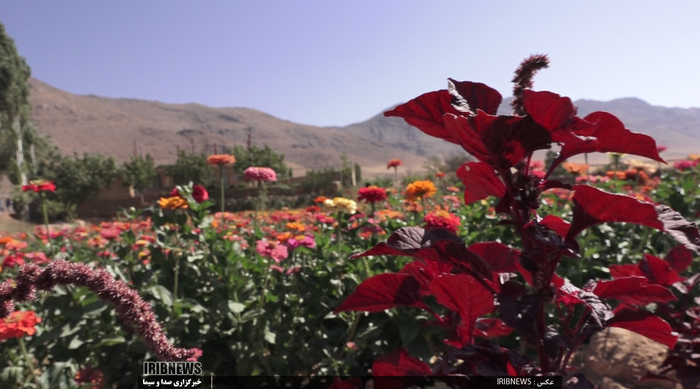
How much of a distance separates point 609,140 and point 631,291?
0.30m

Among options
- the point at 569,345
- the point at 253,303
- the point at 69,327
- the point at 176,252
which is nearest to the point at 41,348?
the point at 69,327

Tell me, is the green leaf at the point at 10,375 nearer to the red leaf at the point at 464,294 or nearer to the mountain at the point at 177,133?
the red leaf at the point at 464,294

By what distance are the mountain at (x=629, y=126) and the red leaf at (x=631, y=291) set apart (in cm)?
10979

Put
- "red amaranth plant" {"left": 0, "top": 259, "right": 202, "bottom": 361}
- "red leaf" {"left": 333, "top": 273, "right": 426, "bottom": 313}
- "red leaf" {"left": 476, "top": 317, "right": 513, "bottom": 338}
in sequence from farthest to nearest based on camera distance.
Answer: "red leaf" {"left": 476, "top": 317, "right": 513, "bottom": 338}, "red leaf" {"left": 333, "top": 273, "right": 426, "bottom": 313}, "red amaranth plant" {"left": 0, "top": 259, "right": 202, "bottom": 361}

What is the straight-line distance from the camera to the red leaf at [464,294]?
0.76 m

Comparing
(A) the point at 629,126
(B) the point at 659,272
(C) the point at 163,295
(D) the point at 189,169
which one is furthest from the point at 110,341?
(A) the point at 629,126

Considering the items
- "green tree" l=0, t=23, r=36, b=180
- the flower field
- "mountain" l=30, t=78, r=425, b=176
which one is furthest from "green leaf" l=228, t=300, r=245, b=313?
"mountain" l=30, t=78, r=425, b=176

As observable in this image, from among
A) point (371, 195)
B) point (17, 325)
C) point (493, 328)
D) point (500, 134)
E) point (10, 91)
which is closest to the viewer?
point (500, 134)

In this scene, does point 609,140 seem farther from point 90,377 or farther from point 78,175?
point 78,175

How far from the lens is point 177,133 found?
94250 mm

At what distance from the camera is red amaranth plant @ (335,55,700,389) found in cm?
66

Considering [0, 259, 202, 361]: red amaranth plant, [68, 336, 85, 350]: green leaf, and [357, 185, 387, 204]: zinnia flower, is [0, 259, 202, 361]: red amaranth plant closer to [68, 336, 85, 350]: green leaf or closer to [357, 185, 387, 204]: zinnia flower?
[68, 336, 85, 350]: green leaf

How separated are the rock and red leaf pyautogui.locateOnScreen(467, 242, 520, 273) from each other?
3.61ft

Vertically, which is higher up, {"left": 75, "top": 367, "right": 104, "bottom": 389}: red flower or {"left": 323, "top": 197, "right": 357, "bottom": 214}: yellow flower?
{"left": 323, "top": 197, "right": 357, "bottom": 214}: yellow flower
